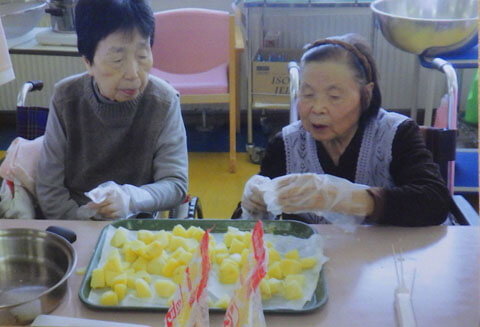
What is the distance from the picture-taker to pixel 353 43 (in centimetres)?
151

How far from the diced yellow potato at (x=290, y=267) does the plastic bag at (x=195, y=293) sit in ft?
1.28

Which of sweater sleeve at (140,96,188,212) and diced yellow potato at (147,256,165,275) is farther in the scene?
sweater sleeve at (140,96,188,212)

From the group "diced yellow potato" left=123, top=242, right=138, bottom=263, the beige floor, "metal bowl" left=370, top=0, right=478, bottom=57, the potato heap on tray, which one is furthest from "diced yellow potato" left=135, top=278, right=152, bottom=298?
"metal bowl" left=370, top=0, right=478, bottom=57

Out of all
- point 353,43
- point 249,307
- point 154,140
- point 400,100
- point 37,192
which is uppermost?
point 353,43

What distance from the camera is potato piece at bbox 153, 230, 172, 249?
130 cm

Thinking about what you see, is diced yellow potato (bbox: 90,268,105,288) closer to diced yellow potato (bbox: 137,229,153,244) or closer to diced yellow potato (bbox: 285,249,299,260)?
diced yellow potato (bbox: 137,229,153,244)

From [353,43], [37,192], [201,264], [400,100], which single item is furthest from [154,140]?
[400,100]

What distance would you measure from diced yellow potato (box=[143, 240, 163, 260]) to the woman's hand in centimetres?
32

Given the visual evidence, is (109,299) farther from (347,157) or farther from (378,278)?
(347,157)

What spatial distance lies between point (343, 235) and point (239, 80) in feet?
9.31

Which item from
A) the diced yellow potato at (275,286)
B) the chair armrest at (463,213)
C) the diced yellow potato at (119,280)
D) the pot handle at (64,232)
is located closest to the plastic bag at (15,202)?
the pot handle at (64,232)

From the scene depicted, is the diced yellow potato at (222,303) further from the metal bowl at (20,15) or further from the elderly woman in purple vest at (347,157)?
the metal bowl at (20,15)

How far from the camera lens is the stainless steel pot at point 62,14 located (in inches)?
122

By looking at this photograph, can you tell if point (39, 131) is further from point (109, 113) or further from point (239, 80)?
point (239, 80)
